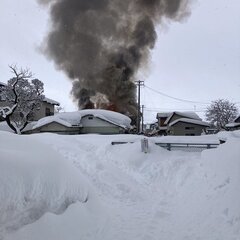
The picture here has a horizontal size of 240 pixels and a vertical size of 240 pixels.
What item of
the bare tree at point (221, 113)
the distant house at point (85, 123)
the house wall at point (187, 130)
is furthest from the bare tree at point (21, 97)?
the bare tree at point (221, 113)

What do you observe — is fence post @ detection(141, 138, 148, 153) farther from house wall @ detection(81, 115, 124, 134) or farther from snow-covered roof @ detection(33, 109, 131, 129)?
house wall @ detection(81, 115, 124, 134)

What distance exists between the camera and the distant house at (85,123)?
41188 mm

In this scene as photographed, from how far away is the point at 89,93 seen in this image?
1903 inches

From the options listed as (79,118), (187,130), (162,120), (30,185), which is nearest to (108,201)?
(30,185)

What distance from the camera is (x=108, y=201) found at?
906cm

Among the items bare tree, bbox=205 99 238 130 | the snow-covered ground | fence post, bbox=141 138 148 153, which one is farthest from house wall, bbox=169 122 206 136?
the snow-covered ground

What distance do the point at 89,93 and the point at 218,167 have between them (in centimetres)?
3997

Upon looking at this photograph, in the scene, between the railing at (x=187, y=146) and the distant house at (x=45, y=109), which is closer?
the railing at (x=187, y=146)

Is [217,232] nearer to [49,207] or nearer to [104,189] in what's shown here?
[49,207]

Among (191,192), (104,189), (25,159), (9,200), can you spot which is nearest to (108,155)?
(104,189)

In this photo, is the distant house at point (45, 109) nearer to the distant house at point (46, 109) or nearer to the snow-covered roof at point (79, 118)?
the distant house at point (46, 109)

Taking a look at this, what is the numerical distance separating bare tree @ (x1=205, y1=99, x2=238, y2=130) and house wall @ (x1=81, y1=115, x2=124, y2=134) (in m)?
24.1

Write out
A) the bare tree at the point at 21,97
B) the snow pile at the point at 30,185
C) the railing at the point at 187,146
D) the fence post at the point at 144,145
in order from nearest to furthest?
the snow pile at the point at 30,185, the fence post at the point at 144,145, the railing at the point at 187,146, the bare tree at the point at 21,97

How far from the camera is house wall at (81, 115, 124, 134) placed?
140 ft
